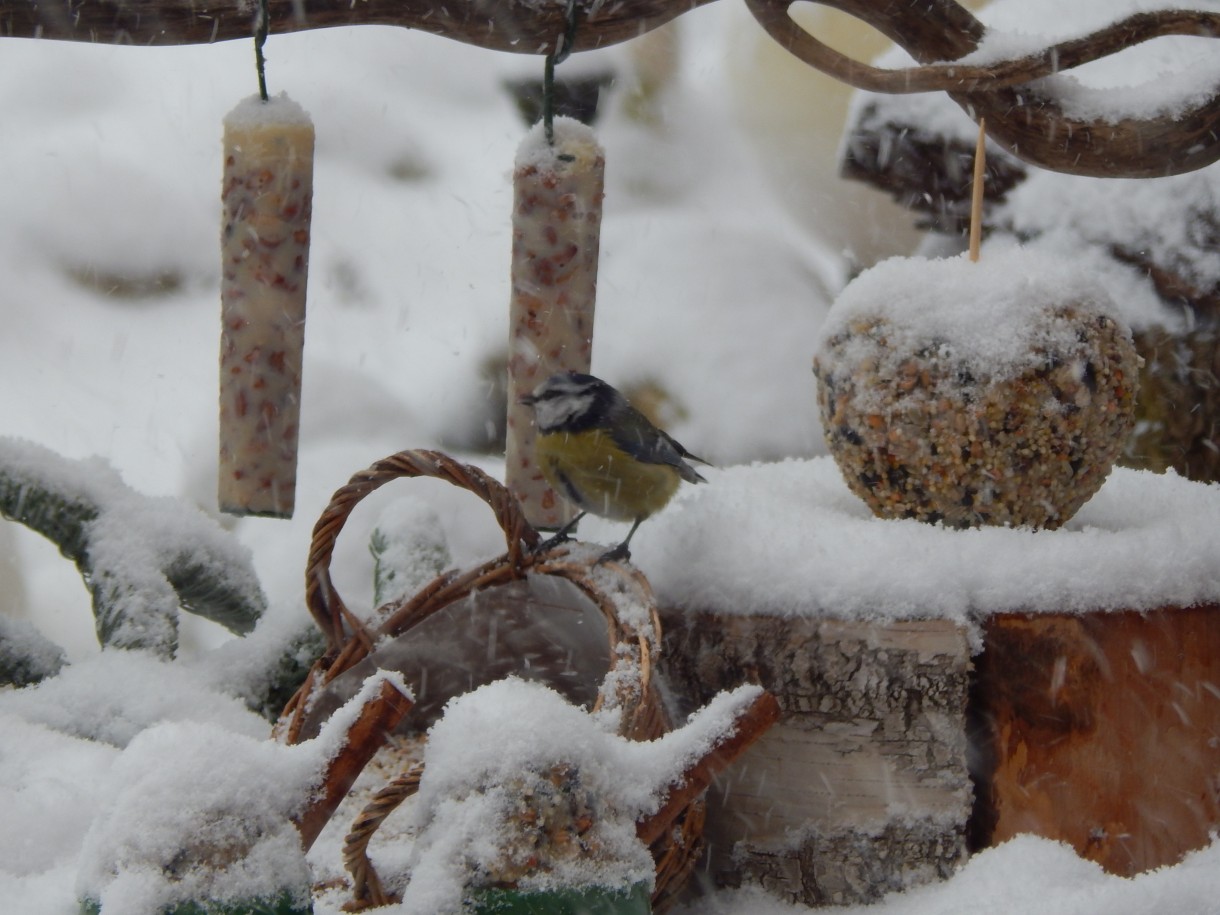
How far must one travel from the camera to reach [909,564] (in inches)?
43.7

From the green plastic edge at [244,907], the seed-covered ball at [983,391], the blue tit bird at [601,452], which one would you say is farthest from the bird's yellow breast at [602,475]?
the green plastic edge at [244,907]

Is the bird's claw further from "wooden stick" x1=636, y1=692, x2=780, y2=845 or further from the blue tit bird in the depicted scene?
"wooden stick" x1=636, y1=692, x2=780, y2=845

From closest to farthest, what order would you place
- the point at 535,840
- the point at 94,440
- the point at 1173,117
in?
the point at 535,840
the point at 1173,117
the point at 94,440

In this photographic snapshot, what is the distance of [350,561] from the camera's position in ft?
7.33

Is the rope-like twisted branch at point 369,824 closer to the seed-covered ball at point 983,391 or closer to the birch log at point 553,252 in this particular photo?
the birch log at point 553,252

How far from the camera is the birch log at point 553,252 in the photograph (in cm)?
122

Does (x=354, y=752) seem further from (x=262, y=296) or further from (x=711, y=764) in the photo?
(x=262, y=296)

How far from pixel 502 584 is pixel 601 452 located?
6.7 inches

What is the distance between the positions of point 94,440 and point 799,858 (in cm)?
152

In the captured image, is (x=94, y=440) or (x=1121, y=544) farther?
(x=94, y=440)

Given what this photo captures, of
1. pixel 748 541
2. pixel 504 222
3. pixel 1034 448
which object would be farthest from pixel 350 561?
pixel 1034 448

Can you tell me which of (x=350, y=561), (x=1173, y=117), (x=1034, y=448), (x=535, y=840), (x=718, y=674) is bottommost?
(x=350, y=561)

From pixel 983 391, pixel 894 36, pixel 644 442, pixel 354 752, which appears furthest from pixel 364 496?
pixel 894 36

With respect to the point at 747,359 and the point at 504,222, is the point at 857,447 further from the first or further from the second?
the point at 504,222
